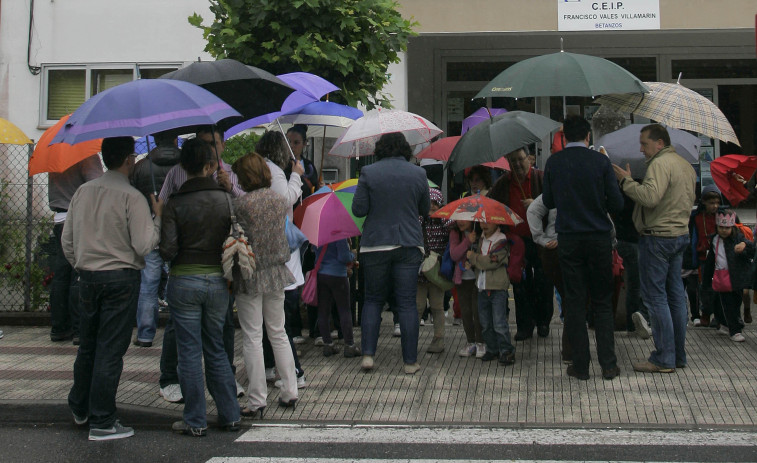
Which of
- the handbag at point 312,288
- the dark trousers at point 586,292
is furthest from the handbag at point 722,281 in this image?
the handbag at point 312,288

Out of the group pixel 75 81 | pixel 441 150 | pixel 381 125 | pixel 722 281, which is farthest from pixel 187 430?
pixel 75 81

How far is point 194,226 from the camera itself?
579 centimetres

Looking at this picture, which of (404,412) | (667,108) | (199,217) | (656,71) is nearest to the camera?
(199,217)

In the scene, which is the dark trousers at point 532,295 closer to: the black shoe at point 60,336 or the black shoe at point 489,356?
the black shoe at point 489,356

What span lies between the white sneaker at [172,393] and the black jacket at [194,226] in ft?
3.97

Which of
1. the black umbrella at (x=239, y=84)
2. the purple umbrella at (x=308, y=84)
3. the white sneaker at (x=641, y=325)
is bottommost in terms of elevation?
the white sneaker at (x=641, y=325)

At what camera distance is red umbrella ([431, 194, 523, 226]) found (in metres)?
7.50

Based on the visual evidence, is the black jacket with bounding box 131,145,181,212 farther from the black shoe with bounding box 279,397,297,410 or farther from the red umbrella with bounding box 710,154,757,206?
the red umbrella with bounding box 710,154,757,206

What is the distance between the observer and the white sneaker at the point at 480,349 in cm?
791

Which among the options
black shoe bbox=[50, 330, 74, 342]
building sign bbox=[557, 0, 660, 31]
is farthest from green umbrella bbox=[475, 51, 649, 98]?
building sign bbox=[557, 0, 660, 31]

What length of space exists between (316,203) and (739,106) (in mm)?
11845

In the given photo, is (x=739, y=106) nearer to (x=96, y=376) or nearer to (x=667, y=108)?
(x=667, y=108)

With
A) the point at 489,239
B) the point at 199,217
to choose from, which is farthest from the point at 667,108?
the point at 199,217

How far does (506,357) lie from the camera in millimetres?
7617
